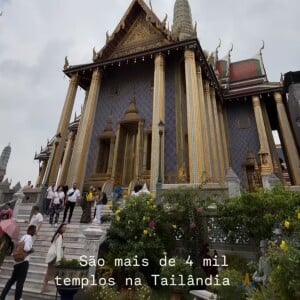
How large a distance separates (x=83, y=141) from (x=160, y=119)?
3.77 m

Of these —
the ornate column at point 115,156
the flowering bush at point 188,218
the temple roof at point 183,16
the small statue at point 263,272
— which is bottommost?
the small statue at point 263,272

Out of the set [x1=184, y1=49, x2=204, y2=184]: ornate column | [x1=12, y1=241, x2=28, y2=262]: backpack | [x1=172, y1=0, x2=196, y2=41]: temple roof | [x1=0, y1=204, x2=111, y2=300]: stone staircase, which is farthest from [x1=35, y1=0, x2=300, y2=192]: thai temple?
[x1=172, y1=0, x2=196, y2=41]: temple roof

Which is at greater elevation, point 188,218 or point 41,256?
point 188,218

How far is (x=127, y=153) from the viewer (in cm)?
1278

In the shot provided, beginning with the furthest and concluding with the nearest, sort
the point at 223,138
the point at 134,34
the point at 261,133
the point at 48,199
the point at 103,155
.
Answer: the point at 134,34 < the point at 223,138 < the point at 261,133 < the point at 103,155 < the point at 48,199

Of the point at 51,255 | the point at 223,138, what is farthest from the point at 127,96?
the point at 51,255

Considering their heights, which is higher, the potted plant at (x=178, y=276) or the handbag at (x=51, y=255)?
the handbag at (x=51, y=255)

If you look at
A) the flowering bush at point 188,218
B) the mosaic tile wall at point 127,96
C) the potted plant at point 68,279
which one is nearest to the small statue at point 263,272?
the flowering bush at point 188,218

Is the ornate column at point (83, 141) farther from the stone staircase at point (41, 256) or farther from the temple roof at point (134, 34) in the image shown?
the stone staircase at point (41, 256)

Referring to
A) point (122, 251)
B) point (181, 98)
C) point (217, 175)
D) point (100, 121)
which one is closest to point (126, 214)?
point (122, 251)

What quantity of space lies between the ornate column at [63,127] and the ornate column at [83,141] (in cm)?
82

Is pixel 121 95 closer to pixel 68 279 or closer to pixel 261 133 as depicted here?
pixel 261 133

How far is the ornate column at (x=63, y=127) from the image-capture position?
11.5m

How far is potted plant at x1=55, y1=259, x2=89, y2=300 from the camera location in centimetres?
399
